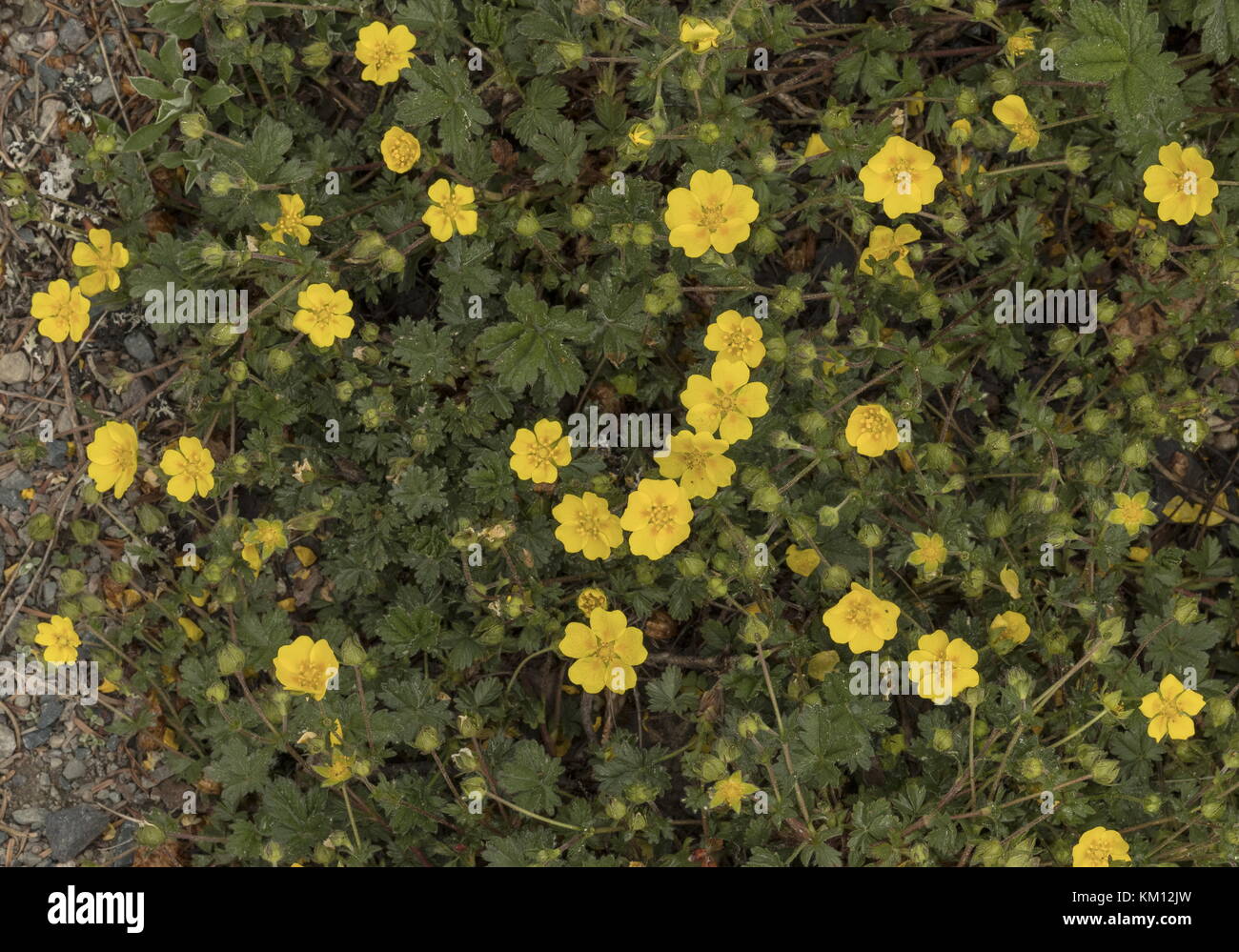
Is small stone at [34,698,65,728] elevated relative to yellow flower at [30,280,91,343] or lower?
lower

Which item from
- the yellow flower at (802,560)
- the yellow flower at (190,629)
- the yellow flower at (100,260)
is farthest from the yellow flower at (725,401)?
the yellow flower at (100,260)

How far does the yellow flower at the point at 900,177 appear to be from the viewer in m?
3.67

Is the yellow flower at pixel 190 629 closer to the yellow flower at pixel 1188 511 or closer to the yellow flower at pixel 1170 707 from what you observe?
the yellow flower at pixel 1170 707

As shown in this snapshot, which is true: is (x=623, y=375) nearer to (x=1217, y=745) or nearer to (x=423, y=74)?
(x=423, y=74)

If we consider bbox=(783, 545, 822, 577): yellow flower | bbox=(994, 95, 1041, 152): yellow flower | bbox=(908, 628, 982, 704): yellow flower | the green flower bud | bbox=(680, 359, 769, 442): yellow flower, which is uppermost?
bbox=(994, 95, 1041, 152): yellow flower

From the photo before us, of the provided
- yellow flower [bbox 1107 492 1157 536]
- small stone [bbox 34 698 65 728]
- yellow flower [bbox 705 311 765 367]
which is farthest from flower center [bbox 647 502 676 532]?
small stone [bbox 34 698 65 728]

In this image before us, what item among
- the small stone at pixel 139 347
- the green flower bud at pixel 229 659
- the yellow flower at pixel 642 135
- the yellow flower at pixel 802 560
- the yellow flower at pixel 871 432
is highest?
the yellow flower at pixel 642 135

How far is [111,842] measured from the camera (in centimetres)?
431

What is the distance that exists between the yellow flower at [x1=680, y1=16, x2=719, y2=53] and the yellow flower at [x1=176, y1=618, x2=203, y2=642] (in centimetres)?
293

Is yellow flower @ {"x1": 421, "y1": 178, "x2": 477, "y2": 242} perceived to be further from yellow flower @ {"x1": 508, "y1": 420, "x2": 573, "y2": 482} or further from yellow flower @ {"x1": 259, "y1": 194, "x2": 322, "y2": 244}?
yellow flower @ {"x1": 508, "y1": 420, "x2": 573, "y2": 482}

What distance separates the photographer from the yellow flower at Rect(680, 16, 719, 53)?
10.9ft

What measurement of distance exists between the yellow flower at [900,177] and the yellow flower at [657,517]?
49.2 inches

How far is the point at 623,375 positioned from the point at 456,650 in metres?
1.28
